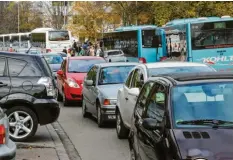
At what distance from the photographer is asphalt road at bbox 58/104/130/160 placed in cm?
1006

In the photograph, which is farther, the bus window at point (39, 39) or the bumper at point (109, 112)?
the bus window at point (39, 39)

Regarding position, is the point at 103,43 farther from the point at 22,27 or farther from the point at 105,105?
the point at 22,27

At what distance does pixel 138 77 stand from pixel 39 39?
47805 millimetres

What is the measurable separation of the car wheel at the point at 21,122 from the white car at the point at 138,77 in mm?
1731

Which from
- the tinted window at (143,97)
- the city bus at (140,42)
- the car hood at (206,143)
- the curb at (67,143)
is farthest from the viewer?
the city bus at (140,42)

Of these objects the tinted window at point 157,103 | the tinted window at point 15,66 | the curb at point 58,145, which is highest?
the tinted window at point 15,66

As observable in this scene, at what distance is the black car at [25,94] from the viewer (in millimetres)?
10703

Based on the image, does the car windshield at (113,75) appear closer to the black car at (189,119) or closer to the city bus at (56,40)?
the black car at (189,119)

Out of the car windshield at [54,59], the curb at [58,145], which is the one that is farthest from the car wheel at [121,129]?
the car windshield at [54,59]

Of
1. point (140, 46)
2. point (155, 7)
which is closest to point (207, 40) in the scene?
point (140, 46)

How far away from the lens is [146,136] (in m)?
6.36

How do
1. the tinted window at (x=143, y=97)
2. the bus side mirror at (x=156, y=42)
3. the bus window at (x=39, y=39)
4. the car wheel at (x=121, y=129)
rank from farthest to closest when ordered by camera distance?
the bus window at (x=39, y=39), the bus side mirror at (x=156, y=42), the car wheel at (x=121, y=129), the tinted window at (x=143, y=97)

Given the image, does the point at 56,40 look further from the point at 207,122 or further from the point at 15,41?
the point at 207,122

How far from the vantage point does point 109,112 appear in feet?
42.0
